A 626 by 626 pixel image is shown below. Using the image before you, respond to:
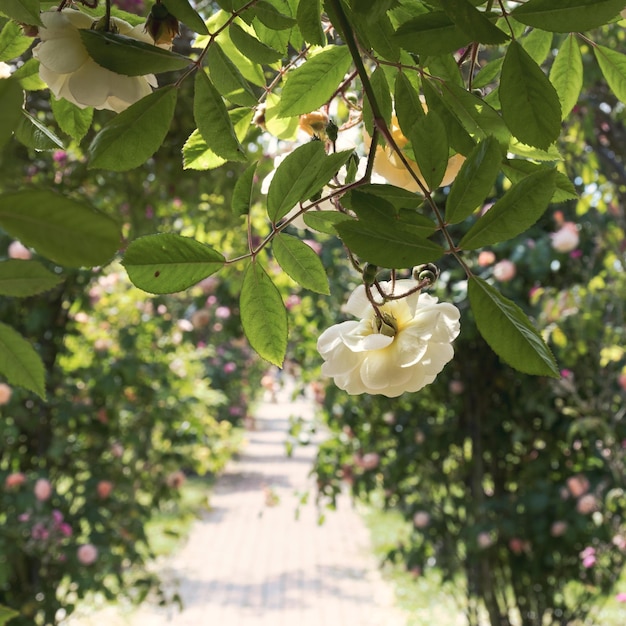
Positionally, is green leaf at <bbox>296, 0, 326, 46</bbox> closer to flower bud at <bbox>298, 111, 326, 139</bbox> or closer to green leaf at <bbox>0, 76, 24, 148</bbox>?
flower bud at <bbox>298, 111, 326, 139</bbox>

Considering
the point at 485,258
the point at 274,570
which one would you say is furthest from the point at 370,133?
the point at 274,570

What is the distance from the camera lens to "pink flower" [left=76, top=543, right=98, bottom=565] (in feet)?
8.35

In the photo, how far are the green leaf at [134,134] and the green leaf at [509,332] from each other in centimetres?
18

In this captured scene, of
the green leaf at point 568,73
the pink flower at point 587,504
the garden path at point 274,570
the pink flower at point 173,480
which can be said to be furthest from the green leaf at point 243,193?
the pink flower at point 173,480

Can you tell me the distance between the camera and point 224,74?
1.48 feet

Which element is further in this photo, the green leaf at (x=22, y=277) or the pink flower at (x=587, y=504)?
the pink flower at (x=587, y=504)

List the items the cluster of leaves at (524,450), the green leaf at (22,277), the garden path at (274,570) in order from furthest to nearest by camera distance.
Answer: the garden path at (274,570)
the cluster of leaves at (524,450)
the green leaf at (22,277)

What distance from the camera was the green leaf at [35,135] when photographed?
446 millimetres

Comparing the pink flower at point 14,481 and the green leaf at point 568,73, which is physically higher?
the pink flower at point 14,481

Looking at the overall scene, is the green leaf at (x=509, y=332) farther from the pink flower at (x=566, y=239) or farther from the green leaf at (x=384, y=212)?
the pink flower at (x=566, y=239)

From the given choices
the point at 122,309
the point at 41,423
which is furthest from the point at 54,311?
the point at 122,309

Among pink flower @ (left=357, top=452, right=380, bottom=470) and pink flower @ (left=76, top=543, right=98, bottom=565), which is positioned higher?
pink flower @ (left=357, top=452, right=380, bottom=470)

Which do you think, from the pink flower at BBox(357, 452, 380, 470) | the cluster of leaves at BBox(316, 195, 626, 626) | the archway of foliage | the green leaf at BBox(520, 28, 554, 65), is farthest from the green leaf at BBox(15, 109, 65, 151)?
the pink flower at BBox(357, 452, 380, 470)

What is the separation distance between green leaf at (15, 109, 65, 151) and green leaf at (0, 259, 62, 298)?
0.17 meters
